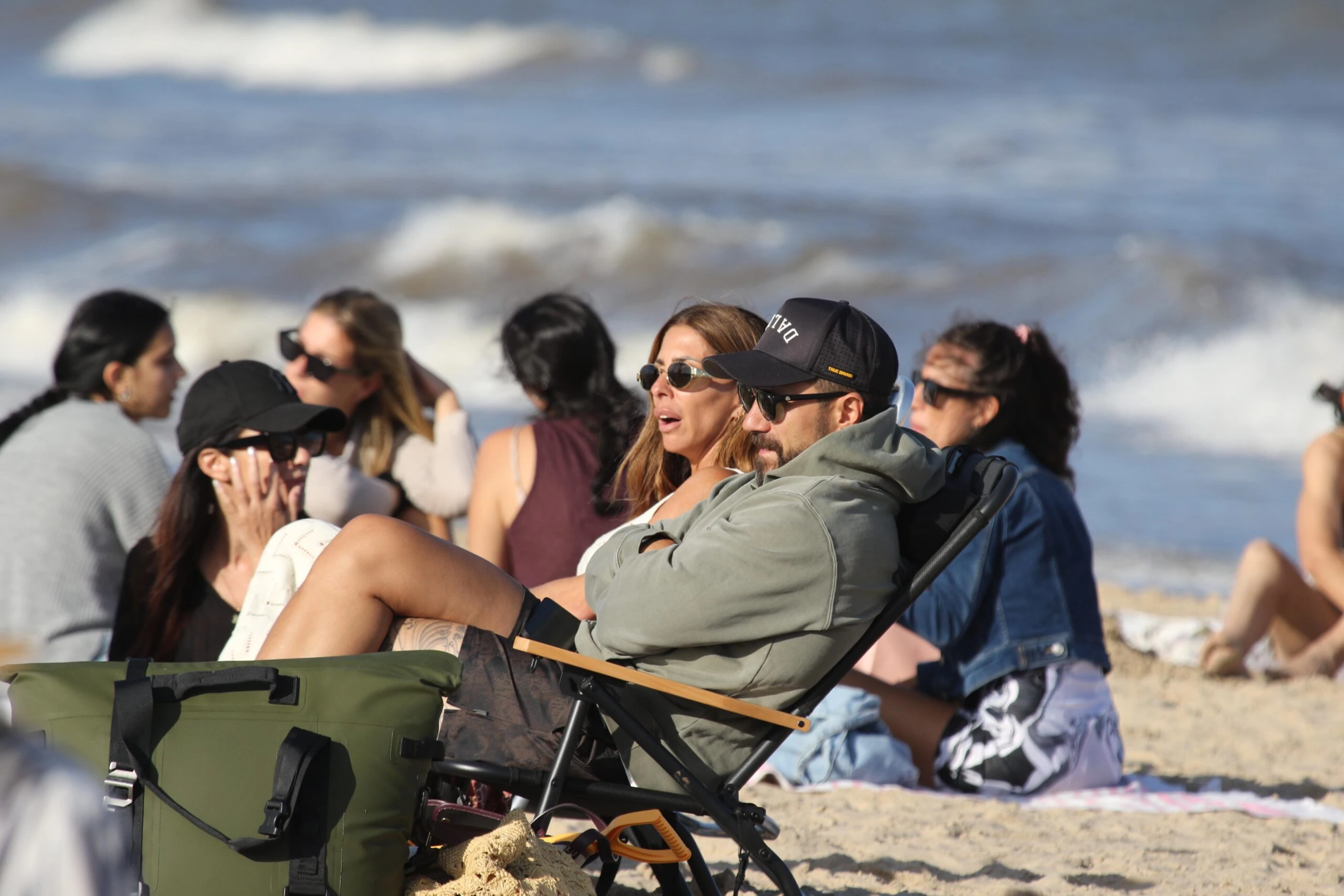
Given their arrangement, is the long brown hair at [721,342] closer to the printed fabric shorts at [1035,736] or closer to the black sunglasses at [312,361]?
the printed fabric shorts at [1035,736]

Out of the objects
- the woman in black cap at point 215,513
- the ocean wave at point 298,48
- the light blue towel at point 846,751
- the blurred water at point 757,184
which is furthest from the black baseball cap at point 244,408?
the ocean wave at point 298,48

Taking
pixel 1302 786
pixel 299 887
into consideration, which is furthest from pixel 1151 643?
pixel 299 887

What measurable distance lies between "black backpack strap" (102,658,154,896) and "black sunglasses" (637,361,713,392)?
1419mm

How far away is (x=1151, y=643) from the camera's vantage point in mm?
6426

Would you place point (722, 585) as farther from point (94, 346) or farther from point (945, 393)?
point (94, 346)

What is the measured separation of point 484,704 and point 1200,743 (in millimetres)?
3546

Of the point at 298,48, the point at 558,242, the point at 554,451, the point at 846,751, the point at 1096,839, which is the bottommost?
the point at 1096,839

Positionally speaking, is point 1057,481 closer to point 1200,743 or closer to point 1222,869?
point 1222,869

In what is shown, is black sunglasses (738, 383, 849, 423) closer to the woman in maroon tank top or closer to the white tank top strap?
the woman in maroon tank top

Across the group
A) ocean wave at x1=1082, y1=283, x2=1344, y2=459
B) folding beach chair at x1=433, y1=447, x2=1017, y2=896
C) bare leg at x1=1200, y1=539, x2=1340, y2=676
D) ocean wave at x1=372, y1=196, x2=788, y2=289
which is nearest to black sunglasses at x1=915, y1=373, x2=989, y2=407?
folding beach chair at x1=433, y1=447, x2=1017, y2=896

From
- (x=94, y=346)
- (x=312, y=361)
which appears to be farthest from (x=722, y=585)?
(x=312, y=361)

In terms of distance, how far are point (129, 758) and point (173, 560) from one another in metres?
1.20

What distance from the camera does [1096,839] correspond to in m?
3.97

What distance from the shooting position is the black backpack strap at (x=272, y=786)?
2.14 meters
